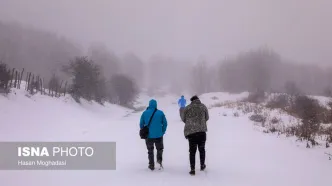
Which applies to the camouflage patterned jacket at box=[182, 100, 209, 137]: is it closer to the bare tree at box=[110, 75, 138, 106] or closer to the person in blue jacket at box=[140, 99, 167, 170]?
the person in blue jacket at box=[140, 99, 167, 170]

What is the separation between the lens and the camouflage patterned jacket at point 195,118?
7.32 metres

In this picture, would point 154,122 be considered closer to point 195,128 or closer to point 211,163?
point 195,128

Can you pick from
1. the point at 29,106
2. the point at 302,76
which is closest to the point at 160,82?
the point at 302,76

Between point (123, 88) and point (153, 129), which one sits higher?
point (123, 88)

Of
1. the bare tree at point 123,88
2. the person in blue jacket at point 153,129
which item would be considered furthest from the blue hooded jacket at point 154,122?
the bare tree at point 123,88

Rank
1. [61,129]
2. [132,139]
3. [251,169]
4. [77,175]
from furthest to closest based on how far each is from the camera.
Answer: [61,129] → [132,139] → [251,169] → [77,175]

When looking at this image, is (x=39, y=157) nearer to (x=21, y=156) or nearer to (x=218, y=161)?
(x=21, y=156)

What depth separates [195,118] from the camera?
7426 mm

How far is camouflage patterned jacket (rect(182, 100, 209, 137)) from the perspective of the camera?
732cm

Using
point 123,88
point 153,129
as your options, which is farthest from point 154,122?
point 123,88

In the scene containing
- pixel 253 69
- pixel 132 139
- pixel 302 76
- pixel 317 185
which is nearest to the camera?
pixel 317 185

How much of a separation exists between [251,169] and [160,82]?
117m

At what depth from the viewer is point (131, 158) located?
959cm

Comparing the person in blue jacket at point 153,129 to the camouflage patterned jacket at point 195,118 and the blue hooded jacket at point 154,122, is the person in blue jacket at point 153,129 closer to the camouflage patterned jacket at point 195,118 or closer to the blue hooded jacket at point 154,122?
the blue hooded jacket at point 154,122
